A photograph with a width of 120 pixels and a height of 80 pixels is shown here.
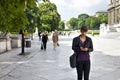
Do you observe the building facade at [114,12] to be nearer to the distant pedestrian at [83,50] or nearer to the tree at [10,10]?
the tree at [10,10]

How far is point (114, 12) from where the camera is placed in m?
105

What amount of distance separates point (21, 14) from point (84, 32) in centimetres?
407

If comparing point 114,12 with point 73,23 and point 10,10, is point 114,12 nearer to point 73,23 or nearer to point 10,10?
point 73,23

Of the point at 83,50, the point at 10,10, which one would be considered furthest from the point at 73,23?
the point at 83,50

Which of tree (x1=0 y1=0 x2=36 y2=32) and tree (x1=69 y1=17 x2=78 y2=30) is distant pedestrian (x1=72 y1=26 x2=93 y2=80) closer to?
tree (x1=0 y1=0 x2=36 y2=32)

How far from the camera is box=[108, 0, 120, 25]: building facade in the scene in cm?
10171

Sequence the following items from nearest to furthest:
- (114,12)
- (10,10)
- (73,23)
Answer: (10,10)
(114,12)
(73,23)

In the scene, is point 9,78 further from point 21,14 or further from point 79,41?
point 79,41

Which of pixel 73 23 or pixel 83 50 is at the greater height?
pixel 73 23

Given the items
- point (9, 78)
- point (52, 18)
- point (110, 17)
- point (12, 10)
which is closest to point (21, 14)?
point (12, 10)

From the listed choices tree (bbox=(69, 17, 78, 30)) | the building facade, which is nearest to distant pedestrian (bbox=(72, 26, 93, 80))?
the building facade

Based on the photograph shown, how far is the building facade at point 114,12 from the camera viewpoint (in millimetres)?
101713

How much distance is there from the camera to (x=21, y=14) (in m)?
11.5

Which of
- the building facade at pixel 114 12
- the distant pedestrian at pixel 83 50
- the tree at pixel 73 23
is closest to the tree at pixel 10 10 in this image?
the distant pedestrian at pixel 83 50
